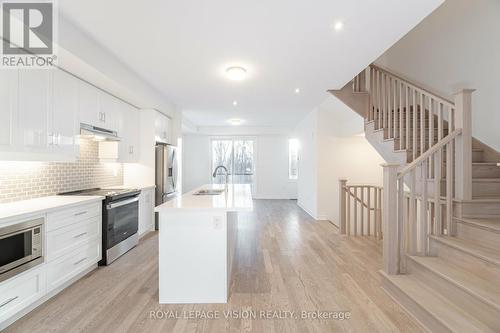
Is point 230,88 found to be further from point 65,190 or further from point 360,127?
point 65,190

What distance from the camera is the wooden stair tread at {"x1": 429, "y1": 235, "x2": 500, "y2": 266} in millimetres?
1975

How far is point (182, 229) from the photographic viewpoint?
7.47 ft

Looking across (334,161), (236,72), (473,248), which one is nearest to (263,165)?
(334,161)

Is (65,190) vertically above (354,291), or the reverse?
(65,190)

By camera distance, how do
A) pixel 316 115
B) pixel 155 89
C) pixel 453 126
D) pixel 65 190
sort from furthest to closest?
pixel 316 115, pixel 155 89, pixel 65 190, pixel 453 126

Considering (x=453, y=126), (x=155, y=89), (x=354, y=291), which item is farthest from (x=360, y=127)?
(x=155, y=89)

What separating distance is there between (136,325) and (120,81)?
285 centimetres

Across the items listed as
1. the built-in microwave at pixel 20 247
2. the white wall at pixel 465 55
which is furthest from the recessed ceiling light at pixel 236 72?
the white wall at pixel 465 55

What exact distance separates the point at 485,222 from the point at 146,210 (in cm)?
462

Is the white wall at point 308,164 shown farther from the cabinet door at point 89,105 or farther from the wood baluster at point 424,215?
the cabinet door at point 89,105

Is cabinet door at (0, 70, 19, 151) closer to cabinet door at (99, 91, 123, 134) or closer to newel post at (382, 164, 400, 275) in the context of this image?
cabinet door at (99, 91, 123, 134)

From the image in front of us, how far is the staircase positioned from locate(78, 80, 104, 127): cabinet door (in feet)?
12.0

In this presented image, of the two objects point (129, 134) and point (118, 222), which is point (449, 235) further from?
point (129, 134)

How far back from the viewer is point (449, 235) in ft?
8.37
